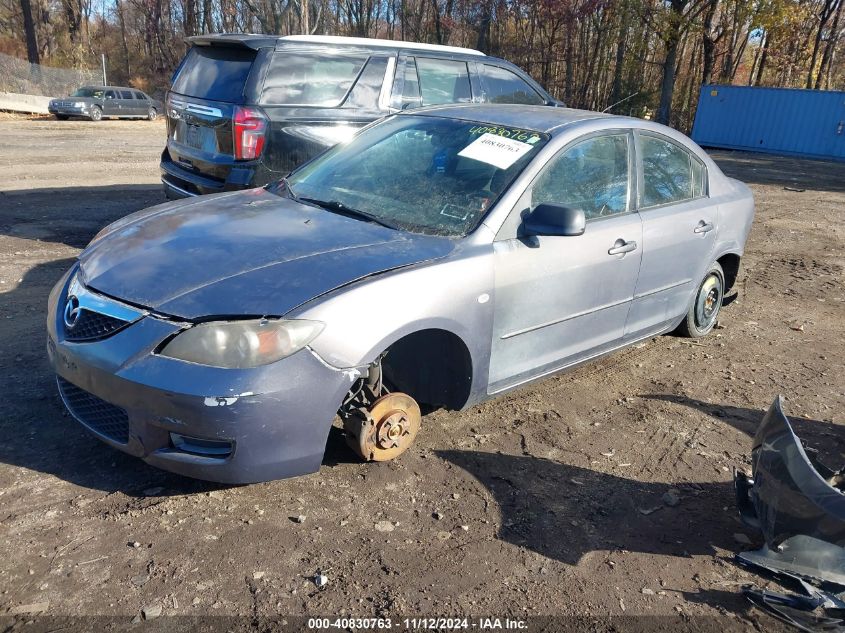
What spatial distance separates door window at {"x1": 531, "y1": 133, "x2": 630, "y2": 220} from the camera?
3.89m

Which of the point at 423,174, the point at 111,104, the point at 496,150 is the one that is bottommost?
the point at 111,104

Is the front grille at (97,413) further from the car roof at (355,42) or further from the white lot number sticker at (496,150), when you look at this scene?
the car roof at (355,42)

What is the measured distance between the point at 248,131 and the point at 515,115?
2705mm

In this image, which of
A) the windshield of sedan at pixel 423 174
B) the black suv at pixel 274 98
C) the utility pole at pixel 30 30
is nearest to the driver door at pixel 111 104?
the utility pole at pixel 30 30

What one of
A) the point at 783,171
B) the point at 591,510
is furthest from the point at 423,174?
the point at 783,171

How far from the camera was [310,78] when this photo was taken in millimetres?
6504

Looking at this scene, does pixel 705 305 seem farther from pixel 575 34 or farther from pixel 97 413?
pixel 575 34

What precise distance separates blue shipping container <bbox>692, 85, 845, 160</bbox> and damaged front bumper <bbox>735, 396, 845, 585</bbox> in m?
24.8

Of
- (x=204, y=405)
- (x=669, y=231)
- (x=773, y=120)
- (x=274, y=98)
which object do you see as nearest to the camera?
(x=204, y=405)

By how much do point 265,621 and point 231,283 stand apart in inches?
52.7

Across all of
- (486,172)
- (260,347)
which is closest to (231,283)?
(260,347)

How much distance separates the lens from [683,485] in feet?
11.8

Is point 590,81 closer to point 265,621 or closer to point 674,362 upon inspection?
point 674,362

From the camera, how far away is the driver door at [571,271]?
3.63 metres
